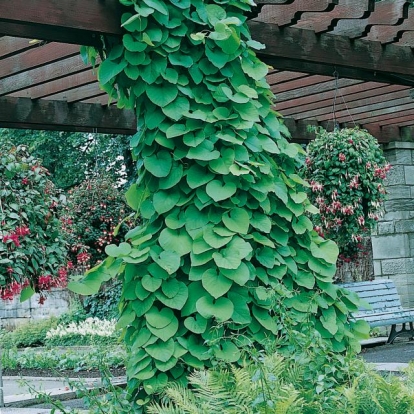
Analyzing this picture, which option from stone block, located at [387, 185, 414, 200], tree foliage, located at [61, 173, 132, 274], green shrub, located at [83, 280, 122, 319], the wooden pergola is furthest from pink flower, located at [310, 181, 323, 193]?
green shrub, located at [83, 280, 122, 319]

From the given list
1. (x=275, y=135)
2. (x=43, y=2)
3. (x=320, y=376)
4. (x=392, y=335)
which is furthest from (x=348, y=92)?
(x=320, y=376)

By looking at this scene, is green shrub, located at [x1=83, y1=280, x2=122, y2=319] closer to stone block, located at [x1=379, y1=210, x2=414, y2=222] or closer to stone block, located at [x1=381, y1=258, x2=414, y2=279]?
stone block, located at [x1=381, y1=258, x2=414, y2=279]

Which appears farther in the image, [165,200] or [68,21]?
[68,21]

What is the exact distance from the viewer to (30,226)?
427 cm

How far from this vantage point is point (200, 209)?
10.6 feet

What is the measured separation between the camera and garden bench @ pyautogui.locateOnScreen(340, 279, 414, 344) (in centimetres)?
719

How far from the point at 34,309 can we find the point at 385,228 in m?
6.27

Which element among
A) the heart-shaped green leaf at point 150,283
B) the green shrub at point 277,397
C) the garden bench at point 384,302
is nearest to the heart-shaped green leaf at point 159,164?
the heart-shaped green leaf at point 150,283

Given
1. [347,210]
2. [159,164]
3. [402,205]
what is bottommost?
[159,164]

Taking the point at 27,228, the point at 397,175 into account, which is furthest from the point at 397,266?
the point at 27,228

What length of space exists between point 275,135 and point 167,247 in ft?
2.37

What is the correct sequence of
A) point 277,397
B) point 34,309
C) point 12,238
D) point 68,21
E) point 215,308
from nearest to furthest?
point 277,397 → point 215,308 → point 68,21 → point 12,238 → point 34,309

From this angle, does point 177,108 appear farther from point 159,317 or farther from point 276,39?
point 276,39

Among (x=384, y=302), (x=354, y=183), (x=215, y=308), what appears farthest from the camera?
(x=384, y=302)
